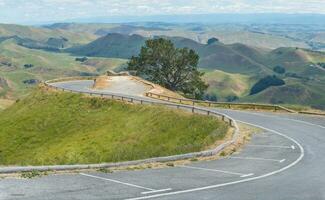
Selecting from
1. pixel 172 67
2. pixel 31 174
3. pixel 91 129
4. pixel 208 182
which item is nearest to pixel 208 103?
pixel 91 129

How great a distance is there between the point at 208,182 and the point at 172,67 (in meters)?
90.8

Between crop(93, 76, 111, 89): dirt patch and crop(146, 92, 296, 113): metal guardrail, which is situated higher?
crop(146, 92, 296, 113): metal guardrail

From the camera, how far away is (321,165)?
28.3m

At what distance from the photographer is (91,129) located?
58.1 m

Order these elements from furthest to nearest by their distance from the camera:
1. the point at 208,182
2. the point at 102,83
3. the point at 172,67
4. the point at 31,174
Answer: the point at 172,67 < the point at 102,83 < the point at 208,182 < the point at 31,174

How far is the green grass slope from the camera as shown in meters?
44.5

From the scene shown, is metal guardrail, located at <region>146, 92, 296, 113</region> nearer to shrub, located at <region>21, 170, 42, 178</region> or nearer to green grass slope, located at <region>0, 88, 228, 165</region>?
green grass slope, located at <region>0, 88, 228, 165</region>

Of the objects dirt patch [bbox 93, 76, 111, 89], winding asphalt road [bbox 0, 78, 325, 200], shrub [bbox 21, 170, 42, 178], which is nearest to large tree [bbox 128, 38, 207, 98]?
dirt patch [bbox 93, 76, 111, 89]

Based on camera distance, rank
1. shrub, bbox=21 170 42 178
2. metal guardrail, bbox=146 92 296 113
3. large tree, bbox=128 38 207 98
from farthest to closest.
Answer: large tree, bbox=128 38 207 98
metal guardrail, bbox=146 92 296 113
shrub, bbox=21 170 42 178

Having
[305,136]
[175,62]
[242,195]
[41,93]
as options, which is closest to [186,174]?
[242,195]

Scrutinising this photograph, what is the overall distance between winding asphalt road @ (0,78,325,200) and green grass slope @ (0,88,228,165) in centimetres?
521

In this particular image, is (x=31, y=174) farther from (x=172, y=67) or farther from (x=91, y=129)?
(x=172, y=67)

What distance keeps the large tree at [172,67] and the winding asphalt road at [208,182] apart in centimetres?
7848

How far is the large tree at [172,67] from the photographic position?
111125 mm
